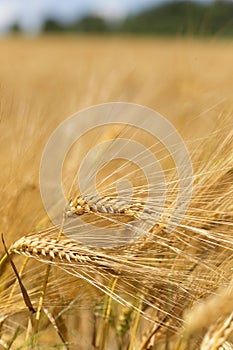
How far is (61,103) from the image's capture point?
207 centimetres

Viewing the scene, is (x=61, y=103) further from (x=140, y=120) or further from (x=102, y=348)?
(x=102, y=348)

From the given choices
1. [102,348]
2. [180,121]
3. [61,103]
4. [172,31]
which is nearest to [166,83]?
[61,103]

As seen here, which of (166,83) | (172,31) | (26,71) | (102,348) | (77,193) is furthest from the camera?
(172,31)

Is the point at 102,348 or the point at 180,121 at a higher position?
the point at 180,121

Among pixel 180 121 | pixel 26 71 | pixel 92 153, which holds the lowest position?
pixel 26 71

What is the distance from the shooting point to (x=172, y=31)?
851 inches

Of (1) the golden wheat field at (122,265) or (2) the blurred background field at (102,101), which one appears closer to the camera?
(1) the golden wheat field at (122,265)

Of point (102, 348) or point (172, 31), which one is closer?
point (102, 348)

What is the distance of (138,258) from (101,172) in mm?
225

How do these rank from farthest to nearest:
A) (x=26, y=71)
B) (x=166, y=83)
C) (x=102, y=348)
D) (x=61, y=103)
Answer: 1. (x=26, y=71)
2. (x=166, y=83)
3. (x=61, y=103)
4. (x=102, y=348)

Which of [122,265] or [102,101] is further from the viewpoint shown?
[102,101]

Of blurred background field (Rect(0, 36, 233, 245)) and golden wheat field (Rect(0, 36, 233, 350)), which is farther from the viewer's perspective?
blurred background field (Rect(0, 36, 233, 245))

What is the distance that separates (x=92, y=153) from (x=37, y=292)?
0.86ft

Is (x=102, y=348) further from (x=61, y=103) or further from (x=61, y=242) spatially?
(x=61, y=103)
